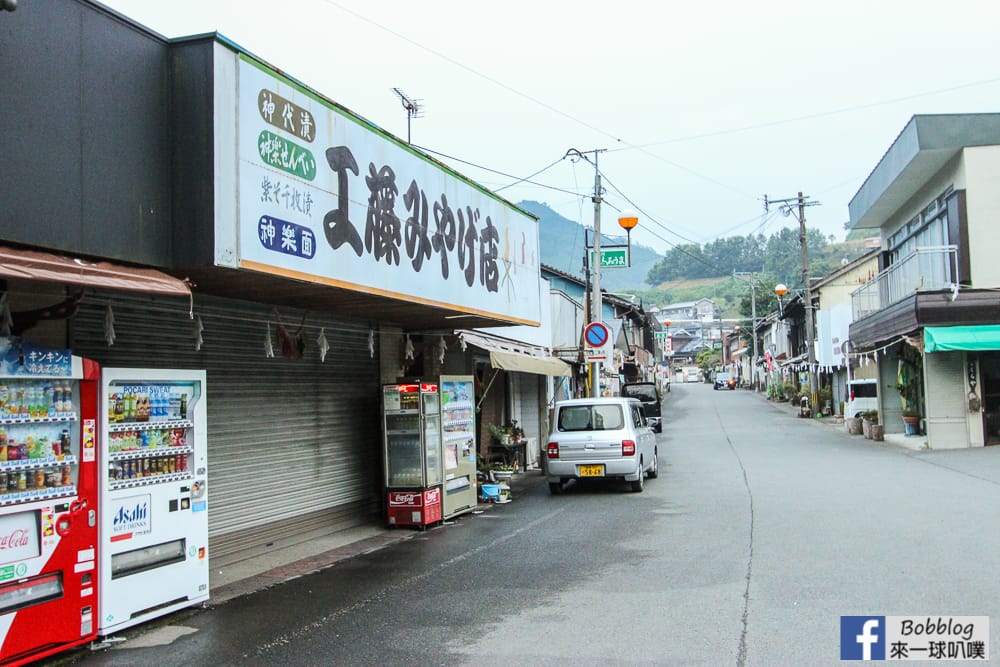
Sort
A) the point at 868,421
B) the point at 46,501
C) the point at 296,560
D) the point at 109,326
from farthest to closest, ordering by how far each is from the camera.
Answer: the point at 868,421
the point at 296,560
the point at 109,326
the point at 46,501

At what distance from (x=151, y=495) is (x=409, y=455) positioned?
5201mm

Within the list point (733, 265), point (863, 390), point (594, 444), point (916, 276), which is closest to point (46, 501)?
point (594, 444)

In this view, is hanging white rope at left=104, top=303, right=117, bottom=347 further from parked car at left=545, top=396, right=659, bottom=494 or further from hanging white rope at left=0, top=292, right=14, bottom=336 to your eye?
parked car at left=545, top=396, right=659, bottom=494

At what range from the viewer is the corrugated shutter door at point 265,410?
26.7 ft

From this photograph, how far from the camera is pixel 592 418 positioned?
1502cm

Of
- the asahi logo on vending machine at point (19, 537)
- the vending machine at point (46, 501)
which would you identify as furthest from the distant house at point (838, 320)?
the asahi logo on vending machine at point (19, 537)

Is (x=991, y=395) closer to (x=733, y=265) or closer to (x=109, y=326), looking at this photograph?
(x=109, y=326)

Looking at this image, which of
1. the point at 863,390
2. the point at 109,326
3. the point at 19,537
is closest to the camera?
the point at 19,537

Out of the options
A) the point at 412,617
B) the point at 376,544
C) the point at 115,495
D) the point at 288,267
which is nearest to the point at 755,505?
the point at 376,544

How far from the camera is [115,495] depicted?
6.52 metres

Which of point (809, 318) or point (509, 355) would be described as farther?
point (809, 318)

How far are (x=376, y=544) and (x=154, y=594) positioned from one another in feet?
13.1

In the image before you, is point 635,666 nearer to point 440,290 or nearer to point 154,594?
point 154,594

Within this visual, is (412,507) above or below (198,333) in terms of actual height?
below
